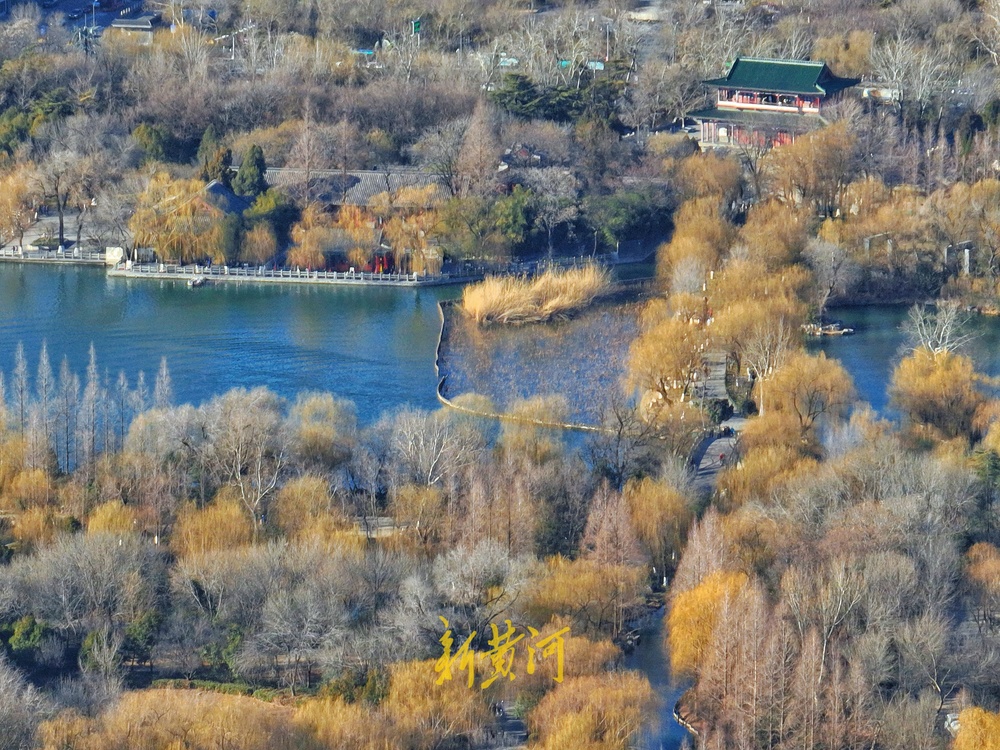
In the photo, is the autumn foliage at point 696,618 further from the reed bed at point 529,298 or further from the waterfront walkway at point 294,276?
the waterfront walkway at point 294,276

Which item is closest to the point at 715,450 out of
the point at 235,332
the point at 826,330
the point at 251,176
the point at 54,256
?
the point at 826,330

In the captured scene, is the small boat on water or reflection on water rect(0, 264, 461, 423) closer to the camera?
reflection on water rect(0, 264, 461, 423)

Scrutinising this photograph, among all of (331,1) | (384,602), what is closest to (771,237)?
(384,602)

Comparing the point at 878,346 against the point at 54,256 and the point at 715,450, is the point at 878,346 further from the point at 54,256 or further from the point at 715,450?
the point at 54,256

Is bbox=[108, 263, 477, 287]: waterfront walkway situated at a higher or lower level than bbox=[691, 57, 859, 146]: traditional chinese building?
lower

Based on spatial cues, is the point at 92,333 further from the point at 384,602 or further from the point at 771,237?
the point at 384,602

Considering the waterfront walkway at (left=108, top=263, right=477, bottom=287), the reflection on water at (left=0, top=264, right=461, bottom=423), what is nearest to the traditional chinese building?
the waterfront walkway at (left=108, top=263, right=477, bottom=287)

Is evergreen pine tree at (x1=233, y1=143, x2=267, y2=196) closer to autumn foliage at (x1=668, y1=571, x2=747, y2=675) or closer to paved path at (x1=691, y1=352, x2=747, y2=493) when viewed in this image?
paved path at (x1=691, y1=352, x2=747, y2=493)
